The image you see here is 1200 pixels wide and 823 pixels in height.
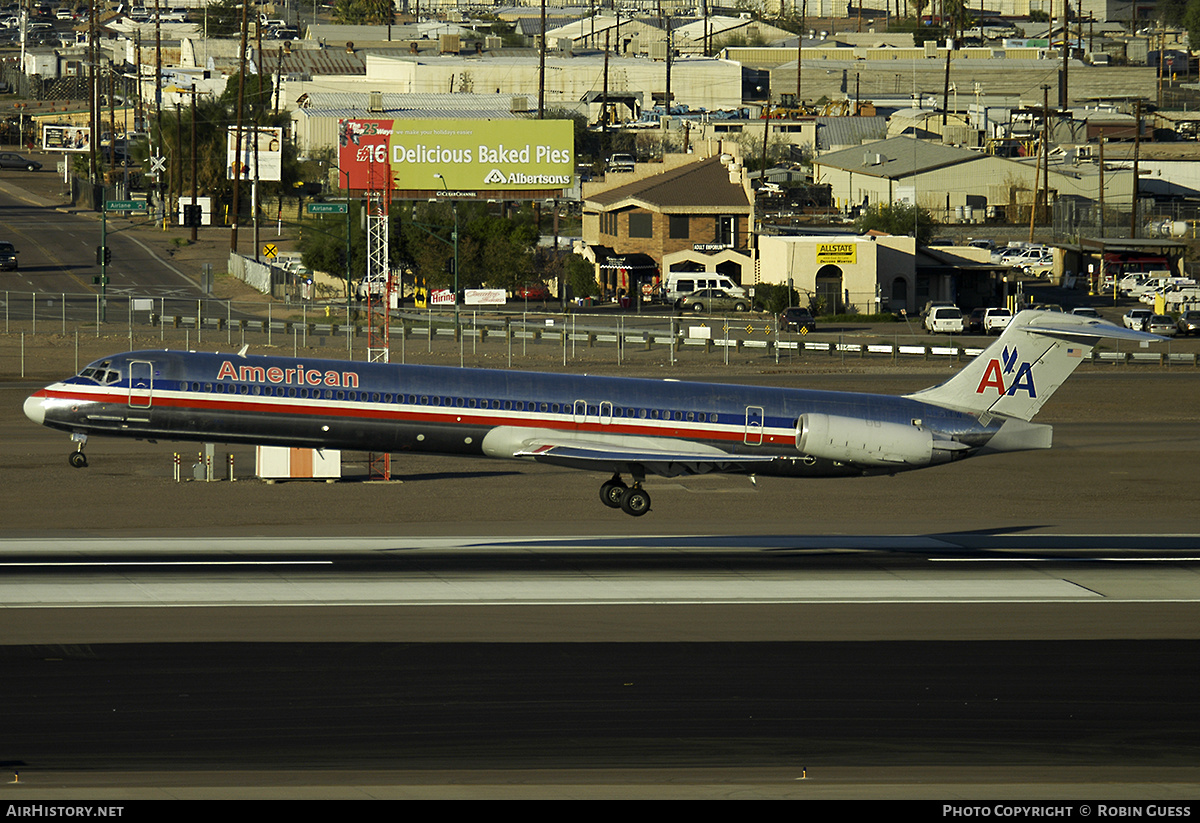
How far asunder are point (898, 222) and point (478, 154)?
35.2m

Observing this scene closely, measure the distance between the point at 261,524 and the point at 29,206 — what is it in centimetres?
10799

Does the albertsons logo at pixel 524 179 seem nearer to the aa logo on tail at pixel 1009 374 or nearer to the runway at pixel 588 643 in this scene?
the runway at pixel 588 643

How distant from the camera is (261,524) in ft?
132

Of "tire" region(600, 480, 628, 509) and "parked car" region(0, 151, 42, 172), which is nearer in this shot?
"tire" region(600, 480, 628, 509)

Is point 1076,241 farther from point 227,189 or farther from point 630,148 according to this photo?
point 227,189

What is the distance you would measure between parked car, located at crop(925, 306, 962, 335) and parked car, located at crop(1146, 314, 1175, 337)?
1132cm

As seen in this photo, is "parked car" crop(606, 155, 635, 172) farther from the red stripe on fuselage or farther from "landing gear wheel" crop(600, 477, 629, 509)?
the red stripe on fuselage

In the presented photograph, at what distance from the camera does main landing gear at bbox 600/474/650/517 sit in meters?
37.2

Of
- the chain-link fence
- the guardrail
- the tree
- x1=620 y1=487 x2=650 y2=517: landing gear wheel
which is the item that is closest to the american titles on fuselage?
x1=620 y1=487 x2=650 y2=517: landing gear wheel

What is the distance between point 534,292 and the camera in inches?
4043

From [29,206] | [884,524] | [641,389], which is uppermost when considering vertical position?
[29,206]

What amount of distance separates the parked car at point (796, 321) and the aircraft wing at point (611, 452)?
166 ft
